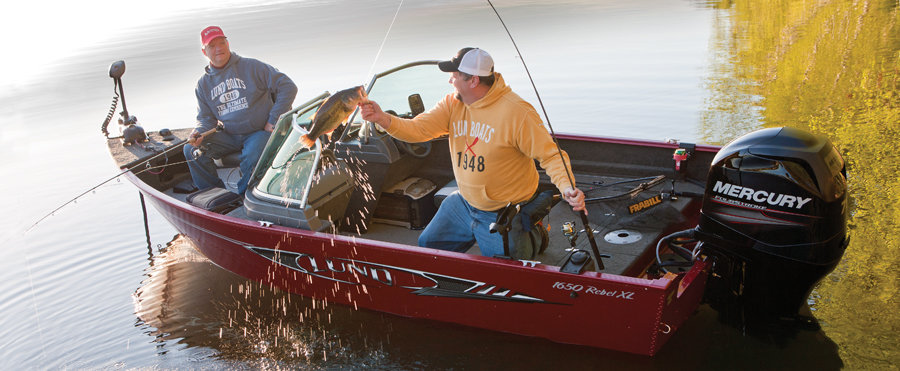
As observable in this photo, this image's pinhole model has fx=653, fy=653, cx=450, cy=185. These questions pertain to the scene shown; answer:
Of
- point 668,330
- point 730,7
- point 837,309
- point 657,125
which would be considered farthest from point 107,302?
point 730,7

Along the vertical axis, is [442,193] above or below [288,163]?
below

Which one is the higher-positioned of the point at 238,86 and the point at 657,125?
the point at 238,86

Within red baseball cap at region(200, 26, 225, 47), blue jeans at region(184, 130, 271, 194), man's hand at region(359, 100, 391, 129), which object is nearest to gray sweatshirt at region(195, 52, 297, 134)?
blue jeans at region(184, 130, 271, 194)

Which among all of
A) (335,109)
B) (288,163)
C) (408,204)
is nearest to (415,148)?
(408,204)

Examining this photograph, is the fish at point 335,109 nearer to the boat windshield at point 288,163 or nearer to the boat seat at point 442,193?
the boat windshield at point 288,163

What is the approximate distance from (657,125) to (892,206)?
3178 mm

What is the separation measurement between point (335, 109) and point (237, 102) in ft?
7.20

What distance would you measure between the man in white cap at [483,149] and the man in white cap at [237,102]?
7.01ft

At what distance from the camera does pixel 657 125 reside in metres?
7.85

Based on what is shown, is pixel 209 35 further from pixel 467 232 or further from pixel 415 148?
pixel 467 232

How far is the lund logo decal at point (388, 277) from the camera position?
11.9 ft

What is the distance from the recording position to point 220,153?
18.1 feet

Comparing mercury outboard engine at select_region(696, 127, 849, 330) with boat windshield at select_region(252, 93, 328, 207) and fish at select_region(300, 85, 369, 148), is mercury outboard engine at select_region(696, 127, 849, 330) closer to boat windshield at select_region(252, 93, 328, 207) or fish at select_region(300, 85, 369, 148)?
fish at select_region(300, 85, 369, 148)

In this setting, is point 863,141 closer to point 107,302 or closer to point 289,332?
point 289,332
